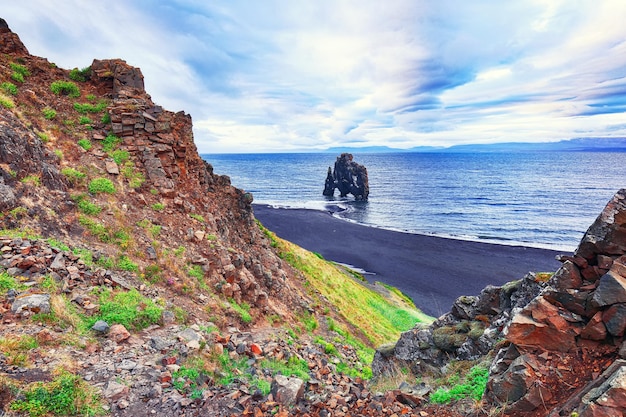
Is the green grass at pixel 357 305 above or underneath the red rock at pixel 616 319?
underneath

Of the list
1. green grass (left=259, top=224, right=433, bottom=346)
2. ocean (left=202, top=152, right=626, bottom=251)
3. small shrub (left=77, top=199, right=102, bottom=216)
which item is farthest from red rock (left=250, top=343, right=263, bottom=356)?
ocean (left=202, top=152, right=626, bottom=251)

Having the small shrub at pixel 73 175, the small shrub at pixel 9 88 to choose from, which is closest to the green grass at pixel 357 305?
the small shrub at pixel 73 175

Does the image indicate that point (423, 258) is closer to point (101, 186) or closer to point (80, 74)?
point (101, 186)

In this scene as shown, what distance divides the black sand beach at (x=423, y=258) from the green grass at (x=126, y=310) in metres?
39.0

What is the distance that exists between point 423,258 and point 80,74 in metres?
54.6

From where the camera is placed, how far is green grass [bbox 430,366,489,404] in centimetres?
793

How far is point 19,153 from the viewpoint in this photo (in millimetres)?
13703

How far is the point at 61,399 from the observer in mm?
6703

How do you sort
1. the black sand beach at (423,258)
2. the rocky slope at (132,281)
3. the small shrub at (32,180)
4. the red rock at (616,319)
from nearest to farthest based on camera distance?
the red rock at (616,319)
the rocky slope at (132,281)
the small shrub at (32,180)
the black sand beach at (423,258)

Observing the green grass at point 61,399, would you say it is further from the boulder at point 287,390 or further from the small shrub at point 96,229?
the small shrub at point 96,229

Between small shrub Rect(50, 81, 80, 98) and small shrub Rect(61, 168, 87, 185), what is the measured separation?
24.8 ft

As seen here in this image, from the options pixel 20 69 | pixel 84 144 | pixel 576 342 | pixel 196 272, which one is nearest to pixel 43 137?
pixel 84 144

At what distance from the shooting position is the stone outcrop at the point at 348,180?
122m

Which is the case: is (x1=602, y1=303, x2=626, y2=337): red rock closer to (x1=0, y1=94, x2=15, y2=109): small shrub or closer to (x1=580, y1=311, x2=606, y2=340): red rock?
(x1=580, y1=311, x2=606, y2=340): red rock
